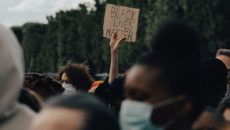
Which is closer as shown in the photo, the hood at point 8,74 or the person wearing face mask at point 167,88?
the hood at point 8,74

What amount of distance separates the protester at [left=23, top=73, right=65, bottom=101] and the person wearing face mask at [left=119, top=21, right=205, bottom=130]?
6.42 feet

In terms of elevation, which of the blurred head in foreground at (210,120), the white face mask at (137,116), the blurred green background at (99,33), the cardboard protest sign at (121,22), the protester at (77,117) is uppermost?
the protester at (77,117)

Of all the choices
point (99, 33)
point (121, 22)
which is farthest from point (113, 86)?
point (99, 33)

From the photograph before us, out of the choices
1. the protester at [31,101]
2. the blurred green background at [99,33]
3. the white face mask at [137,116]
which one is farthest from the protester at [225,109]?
the blurred green background at [99,33]

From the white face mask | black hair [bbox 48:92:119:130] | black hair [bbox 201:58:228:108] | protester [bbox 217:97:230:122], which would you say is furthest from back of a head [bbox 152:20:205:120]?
black hair [bbox 201:58:228:108]

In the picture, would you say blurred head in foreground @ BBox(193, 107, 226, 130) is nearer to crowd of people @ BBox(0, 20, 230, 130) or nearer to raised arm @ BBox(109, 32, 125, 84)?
crowd of people @ BBox(0, 20, 230, 130)

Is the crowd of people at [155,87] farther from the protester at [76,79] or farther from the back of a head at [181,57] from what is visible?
the protester at [76,79]

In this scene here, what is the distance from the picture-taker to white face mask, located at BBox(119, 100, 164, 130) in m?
2.17

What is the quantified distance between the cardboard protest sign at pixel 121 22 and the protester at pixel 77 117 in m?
4.38

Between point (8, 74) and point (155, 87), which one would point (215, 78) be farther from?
point (8, 74)

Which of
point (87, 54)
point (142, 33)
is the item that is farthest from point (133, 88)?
point (87, 54)

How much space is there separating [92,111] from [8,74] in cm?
48

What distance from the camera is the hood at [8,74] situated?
2033 mm

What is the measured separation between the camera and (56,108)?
5.81 feet
